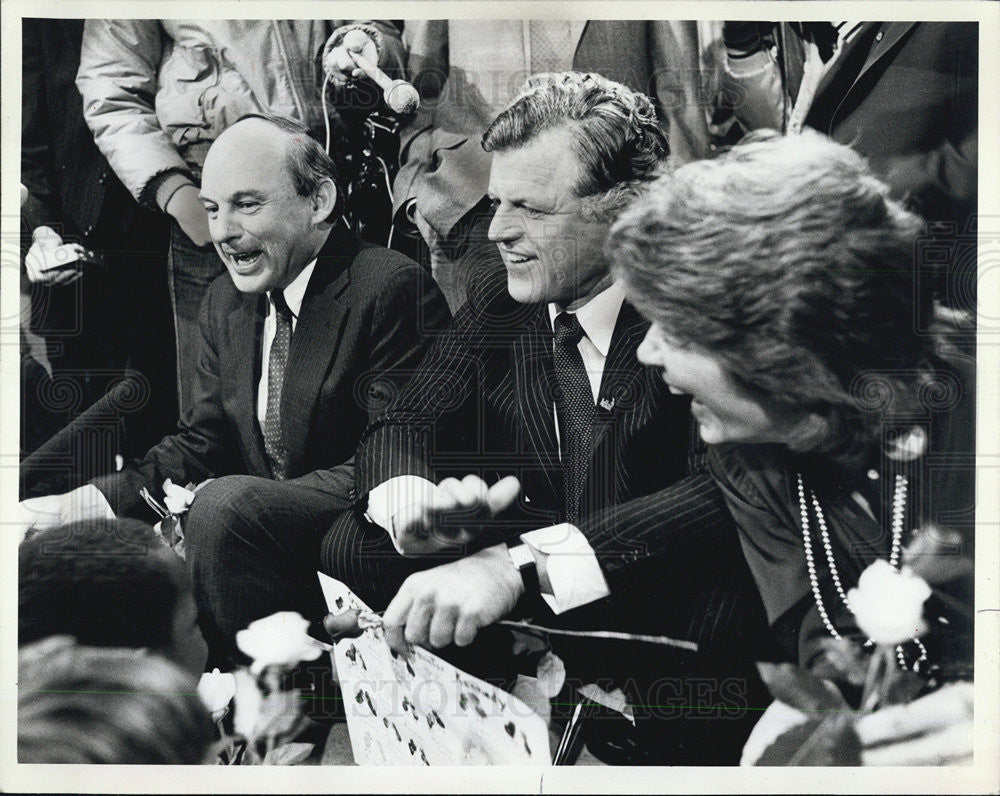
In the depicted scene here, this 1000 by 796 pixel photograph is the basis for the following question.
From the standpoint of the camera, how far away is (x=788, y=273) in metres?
2.34

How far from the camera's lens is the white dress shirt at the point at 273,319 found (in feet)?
8.10

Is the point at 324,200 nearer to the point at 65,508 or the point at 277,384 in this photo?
the point at 277,384

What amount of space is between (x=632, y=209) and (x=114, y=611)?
1.75 meters

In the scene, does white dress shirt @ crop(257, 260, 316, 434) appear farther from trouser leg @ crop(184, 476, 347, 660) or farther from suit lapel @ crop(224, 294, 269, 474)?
trouser leg @ crop(184, 476, 347, 660)

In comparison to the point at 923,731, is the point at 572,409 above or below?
above

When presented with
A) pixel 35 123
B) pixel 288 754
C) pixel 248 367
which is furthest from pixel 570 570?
pixel 35 123

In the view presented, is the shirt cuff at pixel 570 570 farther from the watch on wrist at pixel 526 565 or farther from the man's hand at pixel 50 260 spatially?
the man's hand at pixel 50 260

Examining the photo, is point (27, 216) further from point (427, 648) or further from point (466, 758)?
point (466, 758)

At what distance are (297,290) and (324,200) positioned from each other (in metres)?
0.25

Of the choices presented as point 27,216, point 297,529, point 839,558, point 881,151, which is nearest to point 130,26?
point 27,216

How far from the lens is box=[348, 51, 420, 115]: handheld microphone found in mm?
2443

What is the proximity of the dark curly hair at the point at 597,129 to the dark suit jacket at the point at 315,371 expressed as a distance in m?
0.46

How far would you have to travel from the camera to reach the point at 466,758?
2465mm

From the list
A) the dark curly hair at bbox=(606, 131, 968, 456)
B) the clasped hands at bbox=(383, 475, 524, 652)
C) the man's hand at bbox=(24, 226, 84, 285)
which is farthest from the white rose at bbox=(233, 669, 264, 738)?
the dark curly hair at bbox=(606, 131, 968, 456)
